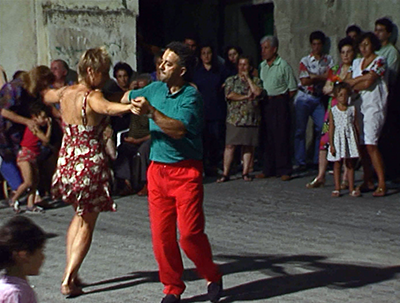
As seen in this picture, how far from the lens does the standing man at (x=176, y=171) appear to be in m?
5.73

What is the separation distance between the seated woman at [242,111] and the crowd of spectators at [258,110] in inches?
0.5

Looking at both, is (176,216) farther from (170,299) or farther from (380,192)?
(380,192)

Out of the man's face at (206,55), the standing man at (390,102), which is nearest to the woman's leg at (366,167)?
the standing man at (390,102)

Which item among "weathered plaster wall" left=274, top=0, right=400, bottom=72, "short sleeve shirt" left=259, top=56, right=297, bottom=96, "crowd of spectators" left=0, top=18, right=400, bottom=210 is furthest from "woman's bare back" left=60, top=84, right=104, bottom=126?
"weathered plaster wall" left=274, top=0, right=400, bottom=72

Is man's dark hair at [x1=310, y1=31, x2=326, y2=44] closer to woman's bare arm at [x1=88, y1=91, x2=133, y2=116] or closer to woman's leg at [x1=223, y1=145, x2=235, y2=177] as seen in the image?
woman's leg at [x1=223, y1=145, x2=235, y2=177]

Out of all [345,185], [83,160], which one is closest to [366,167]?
[345,185]

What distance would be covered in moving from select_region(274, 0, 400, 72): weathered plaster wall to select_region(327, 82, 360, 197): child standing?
2042 mm

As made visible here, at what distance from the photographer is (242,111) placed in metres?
11.6

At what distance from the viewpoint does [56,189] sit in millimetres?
6371

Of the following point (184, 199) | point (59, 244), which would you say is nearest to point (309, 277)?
point (184, 199)

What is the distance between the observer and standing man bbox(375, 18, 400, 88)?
10820mm

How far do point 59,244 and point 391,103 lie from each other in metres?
5.18

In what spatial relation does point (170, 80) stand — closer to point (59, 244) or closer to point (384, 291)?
→ point (384, 291)

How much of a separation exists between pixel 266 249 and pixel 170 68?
2630 millimetres
